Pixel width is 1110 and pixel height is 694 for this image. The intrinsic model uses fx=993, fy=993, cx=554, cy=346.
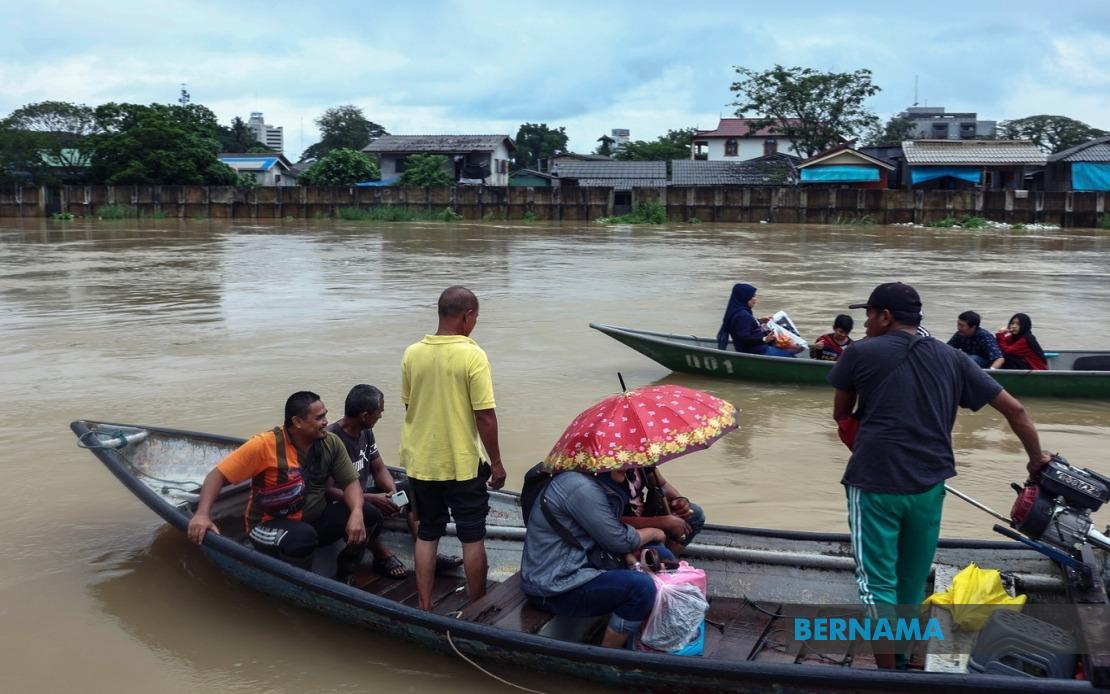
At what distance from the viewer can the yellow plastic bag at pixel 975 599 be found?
388 cm

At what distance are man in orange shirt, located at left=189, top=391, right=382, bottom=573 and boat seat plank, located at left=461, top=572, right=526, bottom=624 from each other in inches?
29.9

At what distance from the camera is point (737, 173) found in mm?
45469

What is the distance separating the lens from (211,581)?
212 inches

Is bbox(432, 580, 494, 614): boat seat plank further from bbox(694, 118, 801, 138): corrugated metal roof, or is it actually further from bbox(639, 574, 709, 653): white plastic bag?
bbox(694, 118, 801, 138): corrugated metal roof

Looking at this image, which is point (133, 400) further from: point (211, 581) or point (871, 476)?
point (871, 476)

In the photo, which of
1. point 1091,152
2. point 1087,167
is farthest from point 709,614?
point 1091,152

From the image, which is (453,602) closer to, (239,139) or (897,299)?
(897,299)

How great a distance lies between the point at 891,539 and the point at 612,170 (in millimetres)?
44582

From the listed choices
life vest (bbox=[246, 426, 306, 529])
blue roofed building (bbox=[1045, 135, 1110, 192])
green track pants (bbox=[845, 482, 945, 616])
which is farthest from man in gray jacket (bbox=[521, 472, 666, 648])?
blue roofed building (bbox=[1045, 135, 1110, 192])

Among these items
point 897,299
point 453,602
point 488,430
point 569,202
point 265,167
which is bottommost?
point 453,602

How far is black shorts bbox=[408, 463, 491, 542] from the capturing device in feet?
13.8

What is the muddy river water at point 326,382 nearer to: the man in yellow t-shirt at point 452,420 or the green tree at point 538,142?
the man in yellow t-shirt at point 452,420

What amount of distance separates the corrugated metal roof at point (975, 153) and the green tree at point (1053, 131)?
1850 centimetres

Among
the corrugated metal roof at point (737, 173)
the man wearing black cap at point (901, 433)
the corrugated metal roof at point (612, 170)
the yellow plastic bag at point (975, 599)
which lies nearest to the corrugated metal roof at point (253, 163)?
the corrugated metal roof at point (612, 170)
